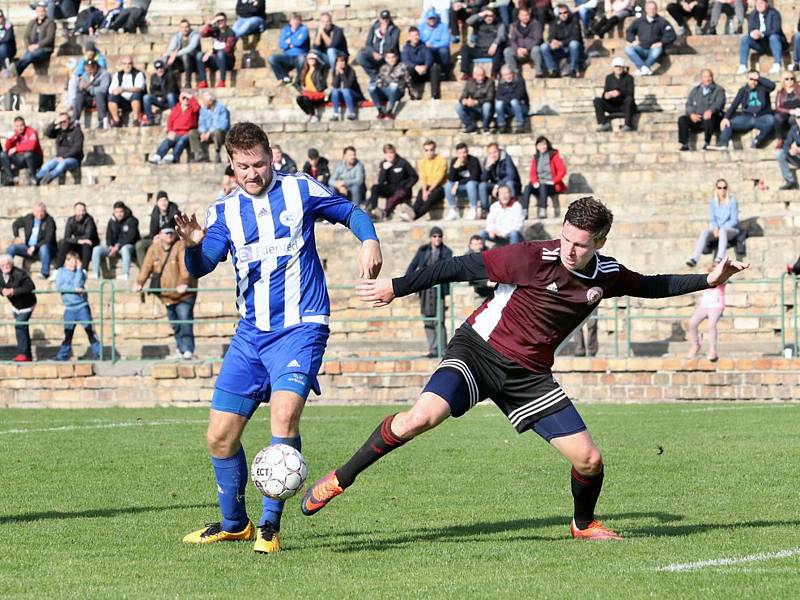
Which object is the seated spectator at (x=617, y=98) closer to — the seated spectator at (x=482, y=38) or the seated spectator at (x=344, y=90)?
the seated spectator at (x=482, y=38)

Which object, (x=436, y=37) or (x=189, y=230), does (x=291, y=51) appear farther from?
(x=189, y=230)

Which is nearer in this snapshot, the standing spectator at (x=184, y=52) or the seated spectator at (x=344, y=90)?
the seated spectator at (x=344, y=90)

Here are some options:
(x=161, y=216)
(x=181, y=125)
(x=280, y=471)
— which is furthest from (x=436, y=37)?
(x=280, y=471)

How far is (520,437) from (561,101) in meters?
15.6

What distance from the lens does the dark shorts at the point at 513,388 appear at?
8234mm

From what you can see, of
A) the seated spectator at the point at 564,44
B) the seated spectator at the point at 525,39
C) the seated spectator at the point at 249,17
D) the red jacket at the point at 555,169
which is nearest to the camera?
the red jacket at the point at 555,169

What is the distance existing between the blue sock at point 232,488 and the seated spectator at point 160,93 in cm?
2280

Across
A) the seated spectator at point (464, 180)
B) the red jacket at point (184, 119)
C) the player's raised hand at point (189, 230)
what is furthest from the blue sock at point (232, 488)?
the red jacket at point (184, 119)

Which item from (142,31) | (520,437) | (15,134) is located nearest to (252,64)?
(142,31)

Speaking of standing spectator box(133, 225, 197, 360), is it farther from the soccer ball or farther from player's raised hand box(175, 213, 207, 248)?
the soccer ball

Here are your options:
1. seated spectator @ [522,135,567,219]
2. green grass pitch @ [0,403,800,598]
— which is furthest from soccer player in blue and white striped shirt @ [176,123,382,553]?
seated spectator @ [522,135,567,219]

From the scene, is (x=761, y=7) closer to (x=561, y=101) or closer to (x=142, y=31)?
(x=561, y=101)

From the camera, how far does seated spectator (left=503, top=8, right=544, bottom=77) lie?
29344 millimetres

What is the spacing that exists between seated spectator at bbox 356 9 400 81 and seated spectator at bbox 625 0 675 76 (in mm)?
4695
